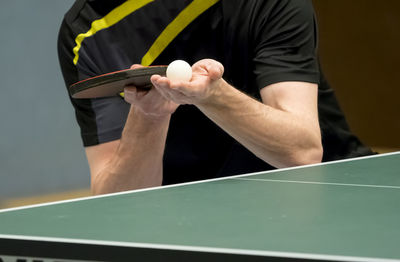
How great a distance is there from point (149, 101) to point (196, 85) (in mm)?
276

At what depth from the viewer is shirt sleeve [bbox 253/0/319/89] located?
1.72 m

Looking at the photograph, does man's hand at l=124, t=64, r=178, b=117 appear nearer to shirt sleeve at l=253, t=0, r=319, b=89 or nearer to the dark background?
shirt sleeve at l=253, t=0, r=319, b=89

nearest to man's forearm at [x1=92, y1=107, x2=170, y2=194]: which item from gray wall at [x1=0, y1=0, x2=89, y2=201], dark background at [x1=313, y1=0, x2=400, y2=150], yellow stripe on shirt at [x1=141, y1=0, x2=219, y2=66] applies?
yellow stripe on shirt at [x1=141, y1=0, x2=219, y2=66]

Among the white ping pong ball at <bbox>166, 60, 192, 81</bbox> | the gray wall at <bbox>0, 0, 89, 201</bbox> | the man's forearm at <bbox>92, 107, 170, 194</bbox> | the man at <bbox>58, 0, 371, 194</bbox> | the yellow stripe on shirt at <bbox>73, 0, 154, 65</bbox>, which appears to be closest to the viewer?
the white ping pong ball at <bbox>166, 60, 192, 81</bbox>

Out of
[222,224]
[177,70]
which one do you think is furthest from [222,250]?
[177,70]

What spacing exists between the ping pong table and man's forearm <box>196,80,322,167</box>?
0.38 metres

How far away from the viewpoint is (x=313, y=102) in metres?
1.68

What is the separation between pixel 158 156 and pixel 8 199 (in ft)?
7.43

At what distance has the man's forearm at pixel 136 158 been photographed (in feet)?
5.82

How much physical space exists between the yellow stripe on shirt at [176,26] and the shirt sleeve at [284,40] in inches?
6.7

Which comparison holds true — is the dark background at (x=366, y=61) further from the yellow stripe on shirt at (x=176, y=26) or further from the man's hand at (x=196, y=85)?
the man's hand at (x=196, y=85)

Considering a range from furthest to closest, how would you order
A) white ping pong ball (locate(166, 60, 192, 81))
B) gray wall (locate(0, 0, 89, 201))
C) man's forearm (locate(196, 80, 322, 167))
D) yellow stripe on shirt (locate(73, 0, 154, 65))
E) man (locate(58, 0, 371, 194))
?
gray wall (locate(0, 0, 89, 201)) → yellow stripe on shirt (locate(73, 0, 154, 65)) → man (locate(58, 0, 371, 194)) → man's forearm (locate(196, 80, 322, 167)) → white ping pong ball (locate(166, 60, 192, 81))

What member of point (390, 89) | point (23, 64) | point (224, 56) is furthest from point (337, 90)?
point (224, 56)

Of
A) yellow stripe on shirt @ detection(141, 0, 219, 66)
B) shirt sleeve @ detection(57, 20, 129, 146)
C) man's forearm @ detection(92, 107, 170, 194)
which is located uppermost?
yellow stripe on shirt @ detection(141, 0, 219, 66)
